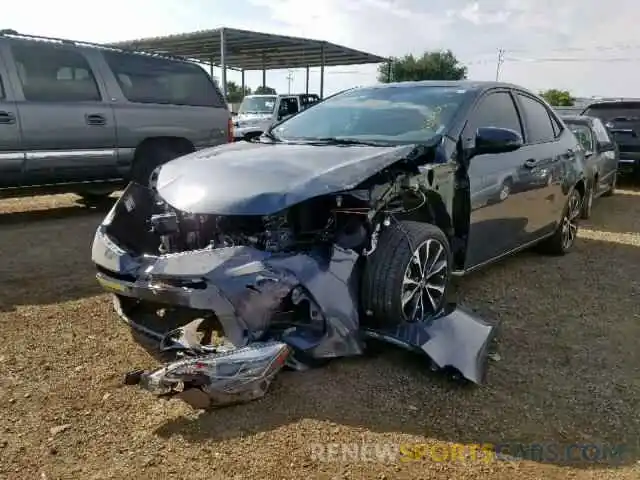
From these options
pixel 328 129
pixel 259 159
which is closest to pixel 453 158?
pixel 328 129

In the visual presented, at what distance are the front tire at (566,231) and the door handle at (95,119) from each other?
4.79 meters

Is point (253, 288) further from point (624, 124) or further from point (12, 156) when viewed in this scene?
point (624, 124)

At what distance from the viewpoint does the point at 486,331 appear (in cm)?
321

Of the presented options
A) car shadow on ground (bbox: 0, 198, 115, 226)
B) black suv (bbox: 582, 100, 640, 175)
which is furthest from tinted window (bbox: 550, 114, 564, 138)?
black suv (bbox: 582, 100, 640, 175)

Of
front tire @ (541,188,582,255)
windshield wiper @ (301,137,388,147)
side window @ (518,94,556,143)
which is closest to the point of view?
windshield wiper @ (301,137,388,147)

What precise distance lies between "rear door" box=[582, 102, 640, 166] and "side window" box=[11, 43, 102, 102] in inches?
377

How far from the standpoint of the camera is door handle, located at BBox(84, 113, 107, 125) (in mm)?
6324

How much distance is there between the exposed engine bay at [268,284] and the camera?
2584 millimetres

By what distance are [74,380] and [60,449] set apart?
1.92 feet

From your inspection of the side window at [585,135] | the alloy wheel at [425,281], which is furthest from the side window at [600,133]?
the alloy wheel at [425,281]

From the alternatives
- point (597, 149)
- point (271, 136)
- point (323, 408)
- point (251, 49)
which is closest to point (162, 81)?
point (271, 136)

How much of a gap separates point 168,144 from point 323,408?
5.21 m

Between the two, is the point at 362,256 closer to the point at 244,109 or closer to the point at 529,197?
the point at 529,197

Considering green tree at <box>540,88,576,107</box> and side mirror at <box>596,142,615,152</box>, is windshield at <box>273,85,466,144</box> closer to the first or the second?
side mirror at <box>596,142,615,152</box>
